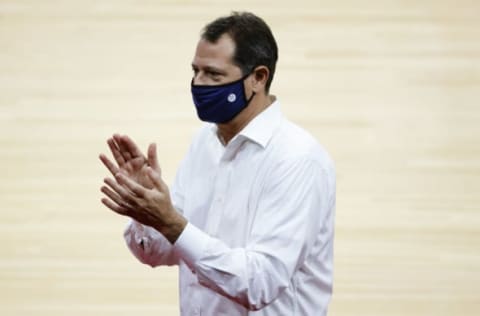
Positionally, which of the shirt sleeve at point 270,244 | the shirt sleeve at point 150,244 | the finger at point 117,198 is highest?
the finger at point 117,198

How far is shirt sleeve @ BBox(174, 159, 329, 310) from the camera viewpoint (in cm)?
170

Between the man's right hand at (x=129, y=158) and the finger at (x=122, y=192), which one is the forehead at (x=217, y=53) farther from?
the finger at (x=122, y=192)

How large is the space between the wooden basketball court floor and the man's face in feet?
4.55

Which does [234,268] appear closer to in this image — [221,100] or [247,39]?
[221,100]

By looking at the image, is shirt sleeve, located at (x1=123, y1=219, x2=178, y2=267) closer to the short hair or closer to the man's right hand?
the man's right hand

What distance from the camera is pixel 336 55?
13.3 feet

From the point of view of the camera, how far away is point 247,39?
6.08 ft

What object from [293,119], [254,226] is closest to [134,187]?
[254,226]

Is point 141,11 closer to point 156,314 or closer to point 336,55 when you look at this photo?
point 336,55

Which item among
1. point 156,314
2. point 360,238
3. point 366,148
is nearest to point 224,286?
point 156,314

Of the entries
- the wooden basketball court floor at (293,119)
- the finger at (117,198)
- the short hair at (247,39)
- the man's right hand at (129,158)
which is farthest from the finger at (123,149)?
the wooden basketball court floor at (293,119)

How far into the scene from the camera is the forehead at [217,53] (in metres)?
1.83

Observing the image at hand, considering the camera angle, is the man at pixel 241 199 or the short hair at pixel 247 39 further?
the short hair at pixel 247 39

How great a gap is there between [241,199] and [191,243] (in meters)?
0.18
